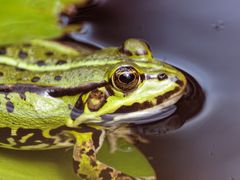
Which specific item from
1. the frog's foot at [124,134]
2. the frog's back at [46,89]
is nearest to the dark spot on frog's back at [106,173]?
the frog's foot at [124,134]

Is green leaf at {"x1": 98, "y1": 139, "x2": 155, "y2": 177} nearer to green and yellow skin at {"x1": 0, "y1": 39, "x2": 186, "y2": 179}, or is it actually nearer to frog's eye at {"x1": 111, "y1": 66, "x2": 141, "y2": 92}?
green and yellow skin at {"x1": 0, "y1": 39, "x2": 186, "y2": 179}

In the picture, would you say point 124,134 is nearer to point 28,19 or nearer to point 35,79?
point 35,79

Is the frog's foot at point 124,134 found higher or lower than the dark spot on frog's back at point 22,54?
lower

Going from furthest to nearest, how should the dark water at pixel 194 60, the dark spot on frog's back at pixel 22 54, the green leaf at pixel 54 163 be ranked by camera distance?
1. the dark spot on frog's back at pixel 22 54
2. the dark water at pixel 194 60
3. the green leaf at pixel 54 163

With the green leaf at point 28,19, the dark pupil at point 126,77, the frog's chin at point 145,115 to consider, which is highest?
the green leaf at point 28,19

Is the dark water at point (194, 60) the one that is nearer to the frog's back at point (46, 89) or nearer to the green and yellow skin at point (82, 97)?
the green and yellow skin at point (82, 97)

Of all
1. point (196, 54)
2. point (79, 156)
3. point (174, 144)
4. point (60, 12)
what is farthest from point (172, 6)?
point (79, 156)

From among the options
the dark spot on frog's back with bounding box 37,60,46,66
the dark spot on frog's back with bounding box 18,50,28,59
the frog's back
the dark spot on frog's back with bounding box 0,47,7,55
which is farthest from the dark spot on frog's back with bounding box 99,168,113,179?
the dark spot on frog's back with bounding box 0,47,7,55

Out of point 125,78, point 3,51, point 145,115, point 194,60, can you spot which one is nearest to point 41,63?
point 3,51
